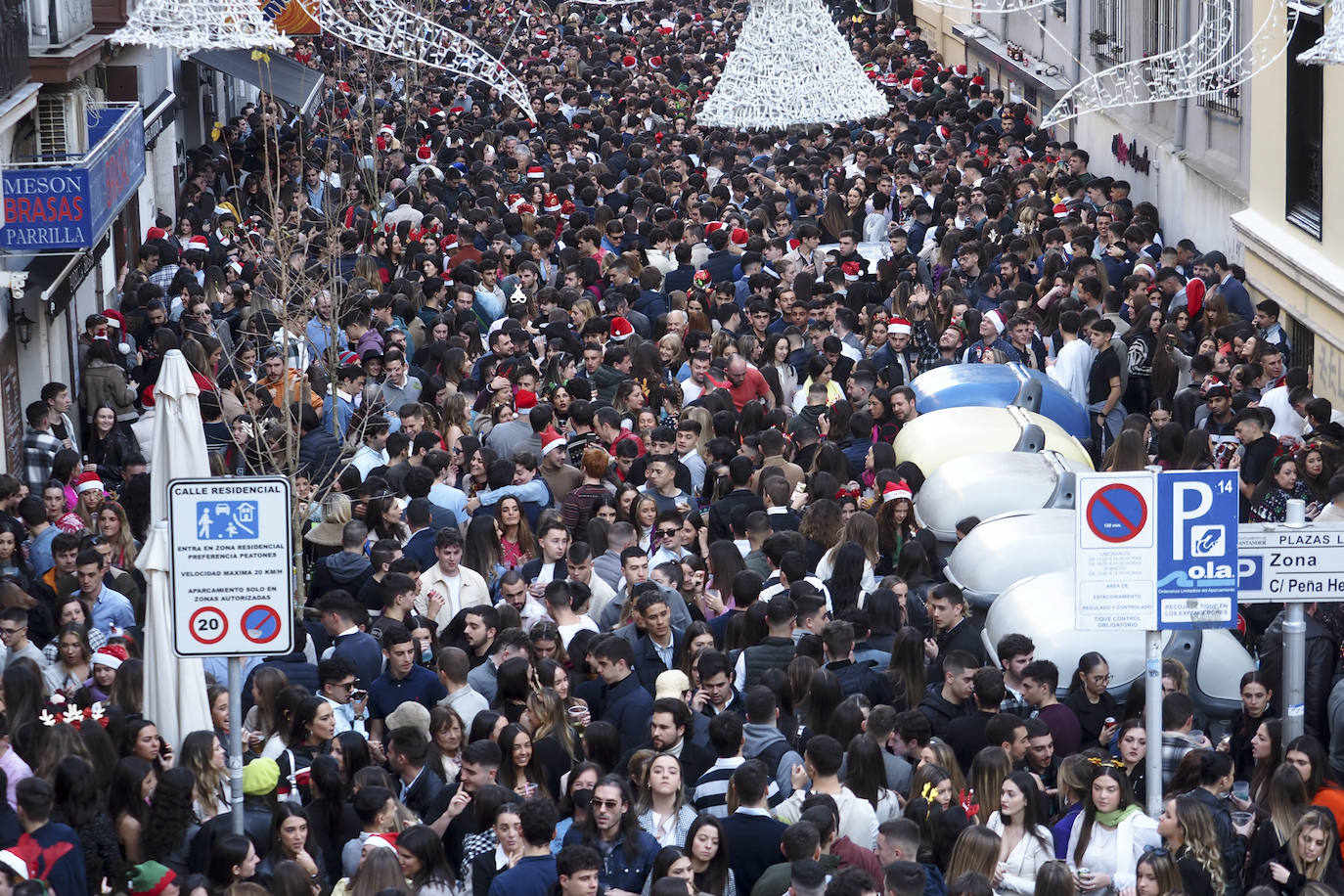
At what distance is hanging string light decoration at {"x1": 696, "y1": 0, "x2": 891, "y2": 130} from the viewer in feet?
31.9

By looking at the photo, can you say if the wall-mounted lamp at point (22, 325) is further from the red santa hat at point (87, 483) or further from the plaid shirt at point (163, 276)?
the red santa hat at point (87, 483)

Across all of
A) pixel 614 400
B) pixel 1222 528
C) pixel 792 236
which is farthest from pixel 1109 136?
pixel 1222 528

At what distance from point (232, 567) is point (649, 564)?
409 cm

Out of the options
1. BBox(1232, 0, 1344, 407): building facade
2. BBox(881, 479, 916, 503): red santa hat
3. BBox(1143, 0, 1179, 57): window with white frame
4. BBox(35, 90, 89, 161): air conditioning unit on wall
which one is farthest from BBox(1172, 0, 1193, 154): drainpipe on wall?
BBox(881, 479, 916, 503): red santa hat

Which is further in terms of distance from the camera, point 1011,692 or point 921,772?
point 1011,692

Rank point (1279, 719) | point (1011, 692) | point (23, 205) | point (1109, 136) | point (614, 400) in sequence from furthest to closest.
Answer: point (1109, 136) → point (23, 205) → point (614, 400) → point (1011, 692) → point (1279, 719)

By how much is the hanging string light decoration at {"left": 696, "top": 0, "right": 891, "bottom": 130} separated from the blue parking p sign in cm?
286

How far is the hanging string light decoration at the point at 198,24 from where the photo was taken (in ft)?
47.0

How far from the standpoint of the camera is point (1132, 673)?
33.4 ft

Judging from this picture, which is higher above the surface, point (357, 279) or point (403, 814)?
point (357, 279)

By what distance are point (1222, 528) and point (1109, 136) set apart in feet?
70.8

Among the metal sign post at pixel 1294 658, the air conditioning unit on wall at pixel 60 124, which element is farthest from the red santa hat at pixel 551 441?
the air conditioning unit on wall at pixel 60 124

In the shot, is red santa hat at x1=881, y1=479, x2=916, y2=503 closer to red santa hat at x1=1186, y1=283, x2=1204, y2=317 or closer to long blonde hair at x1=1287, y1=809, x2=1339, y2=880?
long blonde hair at x1=1287, y1=809, x2=1339, y2=880

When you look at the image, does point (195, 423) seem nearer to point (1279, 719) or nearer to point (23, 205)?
point (1279, 719)
